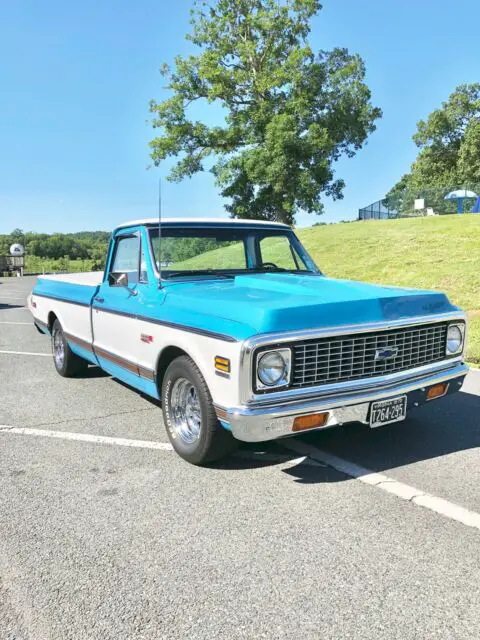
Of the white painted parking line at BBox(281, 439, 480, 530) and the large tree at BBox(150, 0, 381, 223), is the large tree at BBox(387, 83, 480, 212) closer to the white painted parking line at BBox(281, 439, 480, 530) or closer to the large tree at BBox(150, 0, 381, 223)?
the large tree at BBox(150, 0, 381, 223)

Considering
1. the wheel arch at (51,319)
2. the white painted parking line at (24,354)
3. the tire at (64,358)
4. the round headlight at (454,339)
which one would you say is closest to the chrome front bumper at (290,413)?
the round headlight at (454,339)

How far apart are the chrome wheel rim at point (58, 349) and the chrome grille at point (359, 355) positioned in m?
4.20

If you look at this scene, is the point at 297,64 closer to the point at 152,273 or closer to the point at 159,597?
the point at 152,273

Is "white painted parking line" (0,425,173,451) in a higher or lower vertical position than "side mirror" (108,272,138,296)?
lower

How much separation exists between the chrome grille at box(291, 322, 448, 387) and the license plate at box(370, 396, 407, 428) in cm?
21

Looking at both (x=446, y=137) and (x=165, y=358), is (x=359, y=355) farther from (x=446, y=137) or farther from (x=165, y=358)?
(x=446, y=137)

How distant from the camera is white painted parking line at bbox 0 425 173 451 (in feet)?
14.1

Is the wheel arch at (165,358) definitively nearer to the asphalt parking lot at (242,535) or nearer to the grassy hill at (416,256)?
the asphalt parking lot at (242,535)

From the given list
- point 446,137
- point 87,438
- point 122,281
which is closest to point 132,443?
point 87,438

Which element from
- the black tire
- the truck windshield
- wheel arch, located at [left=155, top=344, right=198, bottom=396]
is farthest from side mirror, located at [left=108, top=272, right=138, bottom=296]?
the black tire

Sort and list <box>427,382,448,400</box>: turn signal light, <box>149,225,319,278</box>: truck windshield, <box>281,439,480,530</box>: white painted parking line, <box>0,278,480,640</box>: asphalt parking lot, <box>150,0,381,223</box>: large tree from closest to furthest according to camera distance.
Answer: <box>0,278,480,640</box>: asphalt parking lot → <box>281,439,480,530</box>: white painted parking line → <box>427,382,448,400</box>: turn signal light → <box>149,225,319,278</box>: truck windshield → <box>150,0,381,223</box>: large tree

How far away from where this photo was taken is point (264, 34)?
34.2 m

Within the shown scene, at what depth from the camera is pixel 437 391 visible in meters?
4.04

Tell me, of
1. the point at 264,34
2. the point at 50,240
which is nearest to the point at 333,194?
the point at 264,34
